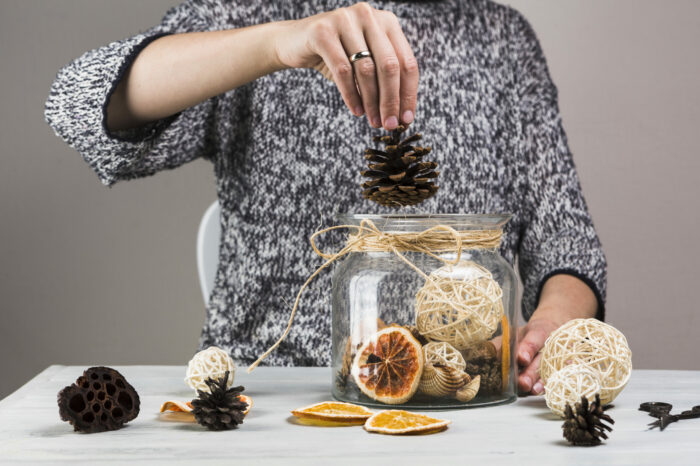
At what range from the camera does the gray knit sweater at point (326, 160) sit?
3.38 feet

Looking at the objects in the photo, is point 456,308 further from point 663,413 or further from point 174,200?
point 174,200

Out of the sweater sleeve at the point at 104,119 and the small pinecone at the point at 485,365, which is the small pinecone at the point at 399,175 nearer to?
the small pinecone at the point at 485,365

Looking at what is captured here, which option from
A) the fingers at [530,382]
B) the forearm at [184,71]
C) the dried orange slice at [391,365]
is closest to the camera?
the dried orange slice at [391,365]

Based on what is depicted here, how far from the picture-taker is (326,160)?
1059 mm

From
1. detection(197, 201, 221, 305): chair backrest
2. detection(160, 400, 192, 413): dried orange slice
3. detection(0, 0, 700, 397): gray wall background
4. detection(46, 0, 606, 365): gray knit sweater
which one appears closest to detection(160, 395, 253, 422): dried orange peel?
detection(160, 400, 192, 413): dried orange slice

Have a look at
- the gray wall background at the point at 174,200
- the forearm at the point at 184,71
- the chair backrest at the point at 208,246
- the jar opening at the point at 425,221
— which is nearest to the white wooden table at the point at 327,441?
the jar opening at the point at 425,221

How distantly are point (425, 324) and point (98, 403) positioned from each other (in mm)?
245

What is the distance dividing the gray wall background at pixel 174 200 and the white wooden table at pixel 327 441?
0.97 meters

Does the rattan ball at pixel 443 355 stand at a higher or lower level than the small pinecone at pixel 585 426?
higher

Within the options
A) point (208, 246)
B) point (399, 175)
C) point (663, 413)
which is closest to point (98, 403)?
point (399, 175)

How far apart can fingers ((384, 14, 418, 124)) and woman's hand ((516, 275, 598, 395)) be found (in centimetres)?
25

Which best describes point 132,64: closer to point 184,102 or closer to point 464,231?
point 184,102

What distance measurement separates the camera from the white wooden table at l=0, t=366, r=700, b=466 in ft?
1.48

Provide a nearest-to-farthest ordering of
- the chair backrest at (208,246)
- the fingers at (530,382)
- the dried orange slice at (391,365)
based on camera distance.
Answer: the dried orange slice at (391,365)
the fingers at (530,382)
the chair backrest at (208,246)
